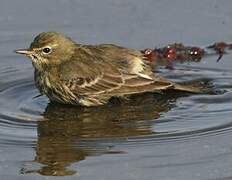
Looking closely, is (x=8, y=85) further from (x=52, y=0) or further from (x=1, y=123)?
(x=52, y=0)

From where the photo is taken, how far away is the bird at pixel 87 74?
33.8ft

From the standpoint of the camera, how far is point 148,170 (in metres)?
7.91

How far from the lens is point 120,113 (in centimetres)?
995

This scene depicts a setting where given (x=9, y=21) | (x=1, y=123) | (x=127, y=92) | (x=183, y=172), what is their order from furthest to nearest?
(x=9, y=21), (x=127, y=92), (x=1, y=123), (x=183, y=172)

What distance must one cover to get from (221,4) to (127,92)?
3155 millimetres

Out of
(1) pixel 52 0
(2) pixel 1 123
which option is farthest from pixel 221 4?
(2) pixel 1 123

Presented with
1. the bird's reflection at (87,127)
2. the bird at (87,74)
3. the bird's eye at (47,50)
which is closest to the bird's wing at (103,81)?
the bird at (87,74)

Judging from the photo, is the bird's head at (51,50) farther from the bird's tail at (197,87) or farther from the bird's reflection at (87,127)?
the bird's tail at (197,87)

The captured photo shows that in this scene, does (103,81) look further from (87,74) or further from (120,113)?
(120,113)

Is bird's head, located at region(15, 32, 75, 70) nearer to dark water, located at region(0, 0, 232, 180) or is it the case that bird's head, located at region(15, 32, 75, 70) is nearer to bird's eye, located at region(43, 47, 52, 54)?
bird's eye, located at region(43, 47, 52, 54)

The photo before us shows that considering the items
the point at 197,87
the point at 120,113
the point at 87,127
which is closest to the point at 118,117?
the point at 120,113

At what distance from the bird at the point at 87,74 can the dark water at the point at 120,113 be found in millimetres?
158

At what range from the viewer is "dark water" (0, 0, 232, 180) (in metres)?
8.12

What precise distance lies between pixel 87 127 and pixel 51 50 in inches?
56.5
